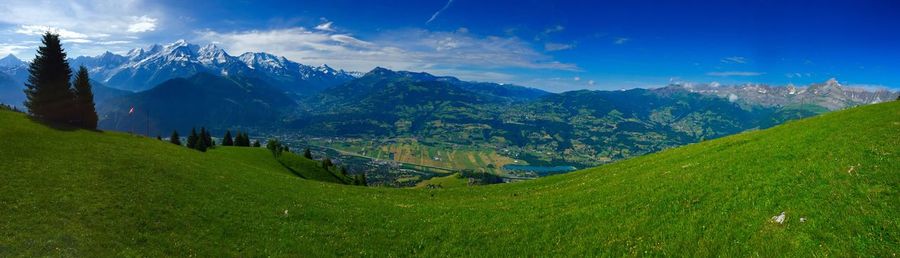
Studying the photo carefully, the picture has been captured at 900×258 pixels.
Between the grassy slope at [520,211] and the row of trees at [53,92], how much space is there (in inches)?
914

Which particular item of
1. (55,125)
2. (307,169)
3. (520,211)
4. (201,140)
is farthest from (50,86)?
(520,211)

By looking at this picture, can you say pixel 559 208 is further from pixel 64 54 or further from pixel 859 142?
pixel 64 54

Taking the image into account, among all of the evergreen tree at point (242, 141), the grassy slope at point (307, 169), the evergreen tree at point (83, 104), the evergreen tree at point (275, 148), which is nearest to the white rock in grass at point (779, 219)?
the evergreen tree at point (83, 104)

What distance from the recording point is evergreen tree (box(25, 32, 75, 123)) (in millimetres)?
54594

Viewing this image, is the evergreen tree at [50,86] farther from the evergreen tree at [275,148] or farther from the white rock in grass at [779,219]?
the white rock in grass at [779,219]


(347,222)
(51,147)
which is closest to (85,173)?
(51,147)

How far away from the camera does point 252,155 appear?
93.2 meters

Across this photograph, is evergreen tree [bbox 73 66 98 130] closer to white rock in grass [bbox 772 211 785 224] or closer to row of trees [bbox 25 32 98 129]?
row of trees [bbox 25 32 98 129]

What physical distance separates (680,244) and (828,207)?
622 centimetres

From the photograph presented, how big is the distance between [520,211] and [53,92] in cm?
6413

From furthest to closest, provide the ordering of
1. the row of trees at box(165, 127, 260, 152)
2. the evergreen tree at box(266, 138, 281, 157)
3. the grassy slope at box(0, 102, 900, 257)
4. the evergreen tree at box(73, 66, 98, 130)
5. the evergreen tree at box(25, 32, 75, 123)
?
the evergreen tree at box(266, 138, 281, 157), the row of trees at box(165, 127, 260, 152), the evergreen tree at box(73, 66, 98, 130), the evergreen tree at box(25, 32, 75, 123), the grassy slope at box(0, 102, 900, 257)

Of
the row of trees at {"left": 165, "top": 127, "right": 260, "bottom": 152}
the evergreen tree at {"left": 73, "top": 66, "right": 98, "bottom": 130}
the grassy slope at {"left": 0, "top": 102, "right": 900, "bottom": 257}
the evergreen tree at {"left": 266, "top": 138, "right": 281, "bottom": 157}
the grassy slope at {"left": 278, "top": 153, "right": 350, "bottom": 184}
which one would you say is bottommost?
the grassy slope at {"left": 278, "top": 153, "right": 350, "bottom": 184}

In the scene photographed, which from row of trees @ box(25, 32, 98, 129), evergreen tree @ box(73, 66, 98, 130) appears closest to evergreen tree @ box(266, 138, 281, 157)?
evergreen tree @ box(73, 66, 98, 130)

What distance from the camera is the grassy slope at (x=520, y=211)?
17.5m
